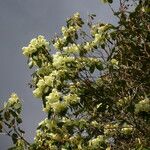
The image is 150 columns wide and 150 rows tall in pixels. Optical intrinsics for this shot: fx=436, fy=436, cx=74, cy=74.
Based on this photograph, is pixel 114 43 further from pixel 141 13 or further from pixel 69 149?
pixel 69 149

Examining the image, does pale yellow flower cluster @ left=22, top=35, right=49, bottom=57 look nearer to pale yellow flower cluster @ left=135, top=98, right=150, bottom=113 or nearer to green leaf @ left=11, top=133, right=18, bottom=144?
green leaf @ left=11, top=133, right=18, bottom=144

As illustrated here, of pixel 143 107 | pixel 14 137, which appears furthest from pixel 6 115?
pixel 143 107

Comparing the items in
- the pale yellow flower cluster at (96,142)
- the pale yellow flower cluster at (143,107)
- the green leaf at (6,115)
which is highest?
the green leaf at (6,115)

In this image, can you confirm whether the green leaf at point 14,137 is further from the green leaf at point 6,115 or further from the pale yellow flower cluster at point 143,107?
the pale yellow flower cluster at point 143,107

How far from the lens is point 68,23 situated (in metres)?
9.45

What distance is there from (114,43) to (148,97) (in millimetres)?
1929

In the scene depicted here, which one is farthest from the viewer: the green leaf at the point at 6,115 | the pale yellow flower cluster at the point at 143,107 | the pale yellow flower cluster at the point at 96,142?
the green leaf at the point at 6,115

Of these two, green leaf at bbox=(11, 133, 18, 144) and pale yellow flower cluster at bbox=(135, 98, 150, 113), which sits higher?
green leaf at bbox=(11, 133, 18, 144)

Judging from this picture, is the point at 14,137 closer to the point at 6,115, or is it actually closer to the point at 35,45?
the point at 6,115

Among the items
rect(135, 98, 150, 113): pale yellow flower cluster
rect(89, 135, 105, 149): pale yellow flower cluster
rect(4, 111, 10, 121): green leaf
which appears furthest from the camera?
rect(4, 111, 10, 121): green leaf

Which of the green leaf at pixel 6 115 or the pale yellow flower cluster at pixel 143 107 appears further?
the green leaf at pixel 6 115

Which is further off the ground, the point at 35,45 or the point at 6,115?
the point at 35,45

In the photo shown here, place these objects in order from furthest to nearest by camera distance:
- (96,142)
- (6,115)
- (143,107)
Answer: (6,115)
(96,142)
(143,107)

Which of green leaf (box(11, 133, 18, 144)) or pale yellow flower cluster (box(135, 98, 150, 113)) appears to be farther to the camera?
green leaf (box(11, 133, 18, 144))
